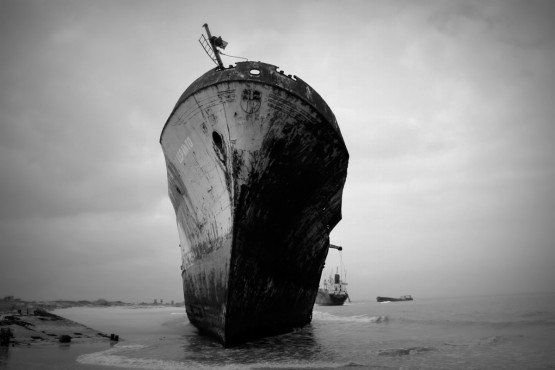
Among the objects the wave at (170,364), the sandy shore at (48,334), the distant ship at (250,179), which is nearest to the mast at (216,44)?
the distant ship at (250,179)

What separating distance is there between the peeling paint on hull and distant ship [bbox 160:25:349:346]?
0.02 metres

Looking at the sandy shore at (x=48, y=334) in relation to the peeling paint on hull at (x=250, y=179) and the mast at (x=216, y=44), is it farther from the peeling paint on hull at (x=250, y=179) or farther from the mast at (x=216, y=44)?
the mast at (x=216, y=44)

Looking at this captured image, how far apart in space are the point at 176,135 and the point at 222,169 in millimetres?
2171

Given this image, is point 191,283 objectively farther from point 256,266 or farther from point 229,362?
Answer: point 229,362

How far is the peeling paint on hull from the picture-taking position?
6629 millimetres

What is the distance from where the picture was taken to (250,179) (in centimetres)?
662

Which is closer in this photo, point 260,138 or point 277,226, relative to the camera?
point 260,138

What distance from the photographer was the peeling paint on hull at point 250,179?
21.7 feet

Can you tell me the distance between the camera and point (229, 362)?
5.50 m

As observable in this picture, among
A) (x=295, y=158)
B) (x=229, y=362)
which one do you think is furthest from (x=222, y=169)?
(x=229, y=362)

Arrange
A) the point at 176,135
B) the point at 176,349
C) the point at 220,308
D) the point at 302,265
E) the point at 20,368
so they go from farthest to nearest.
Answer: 1. the point at 302,265
2. the point at 176,135
3. the point at 176,349
4. the point at 220,308
5. the point at 20,368

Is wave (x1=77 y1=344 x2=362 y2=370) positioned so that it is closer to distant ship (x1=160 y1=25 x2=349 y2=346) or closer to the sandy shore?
distant ship (x1=160 y1=25 x2=349 y2=346)

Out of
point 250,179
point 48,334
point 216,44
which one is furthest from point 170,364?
point 216,44

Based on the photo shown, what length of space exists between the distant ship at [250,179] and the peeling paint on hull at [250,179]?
21 mm
